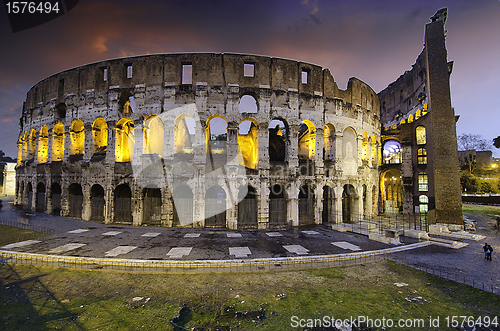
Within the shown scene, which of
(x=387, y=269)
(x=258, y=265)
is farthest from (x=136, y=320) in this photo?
(x=387, y=269)

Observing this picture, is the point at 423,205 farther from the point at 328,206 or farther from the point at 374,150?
the point at 328,206

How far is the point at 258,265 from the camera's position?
923 cm

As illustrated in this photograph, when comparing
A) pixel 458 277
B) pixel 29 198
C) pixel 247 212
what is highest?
pixel 29 198

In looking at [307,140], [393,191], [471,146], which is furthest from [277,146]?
[471,146]

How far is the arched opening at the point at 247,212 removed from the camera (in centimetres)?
1633

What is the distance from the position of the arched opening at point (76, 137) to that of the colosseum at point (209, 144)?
100 millimetres

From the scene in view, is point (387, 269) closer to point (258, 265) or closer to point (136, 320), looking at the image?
point (258, 265)

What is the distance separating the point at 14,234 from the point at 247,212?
1545cm

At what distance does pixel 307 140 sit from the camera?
75.7 ft

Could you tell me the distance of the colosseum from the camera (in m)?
16.5

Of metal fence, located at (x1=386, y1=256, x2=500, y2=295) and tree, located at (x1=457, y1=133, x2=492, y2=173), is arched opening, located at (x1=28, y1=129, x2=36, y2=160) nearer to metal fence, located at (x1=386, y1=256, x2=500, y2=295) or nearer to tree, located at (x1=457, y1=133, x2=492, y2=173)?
metal fence, located at (x1=386, y1=256, x2=500, y2=295)

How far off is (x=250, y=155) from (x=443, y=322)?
17620mm

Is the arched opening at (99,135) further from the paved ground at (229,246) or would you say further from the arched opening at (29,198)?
the arched opening at (29,198)

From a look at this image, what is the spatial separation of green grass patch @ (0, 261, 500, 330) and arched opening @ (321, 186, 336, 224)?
10196mm
